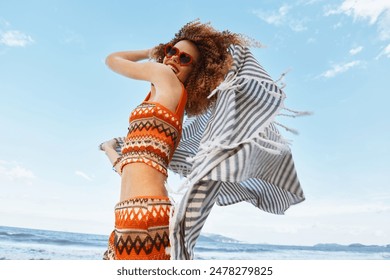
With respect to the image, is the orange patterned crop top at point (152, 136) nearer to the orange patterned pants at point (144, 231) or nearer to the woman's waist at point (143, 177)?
the woman's waist at point (143, 177)

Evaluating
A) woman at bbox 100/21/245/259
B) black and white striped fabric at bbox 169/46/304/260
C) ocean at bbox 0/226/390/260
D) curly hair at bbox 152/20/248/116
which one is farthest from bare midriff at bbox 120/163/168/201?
ocean at bbox 0/226/390/260

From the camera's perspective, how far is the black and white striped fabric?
1.54m

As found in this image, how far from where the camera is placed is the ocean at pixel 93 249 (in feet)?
32.5

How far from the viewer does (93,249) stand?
11102 mm

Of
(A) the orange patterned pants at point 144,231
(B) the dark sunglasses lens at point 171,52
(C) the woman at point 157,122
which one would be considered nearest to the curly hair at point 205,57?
(C) the woman at point 157,122

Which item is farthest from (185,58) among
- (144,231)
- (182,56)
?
(144,231)

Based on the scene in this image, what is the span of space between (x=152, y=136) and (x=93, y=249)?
1017cm

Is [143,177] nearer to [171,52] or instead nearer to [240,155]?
[240,155]

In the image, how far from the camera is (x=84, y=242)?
1202 cm

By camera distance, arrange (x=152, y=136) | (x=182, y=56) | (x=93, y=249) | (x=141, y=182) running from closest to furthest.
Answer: (x=141, y=182), (x=152, y=136), (x=182, y=56), (x=93, y=249)

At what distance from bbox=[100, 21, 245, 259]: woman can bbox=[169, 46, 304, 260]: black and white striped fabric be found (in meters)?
0.12
